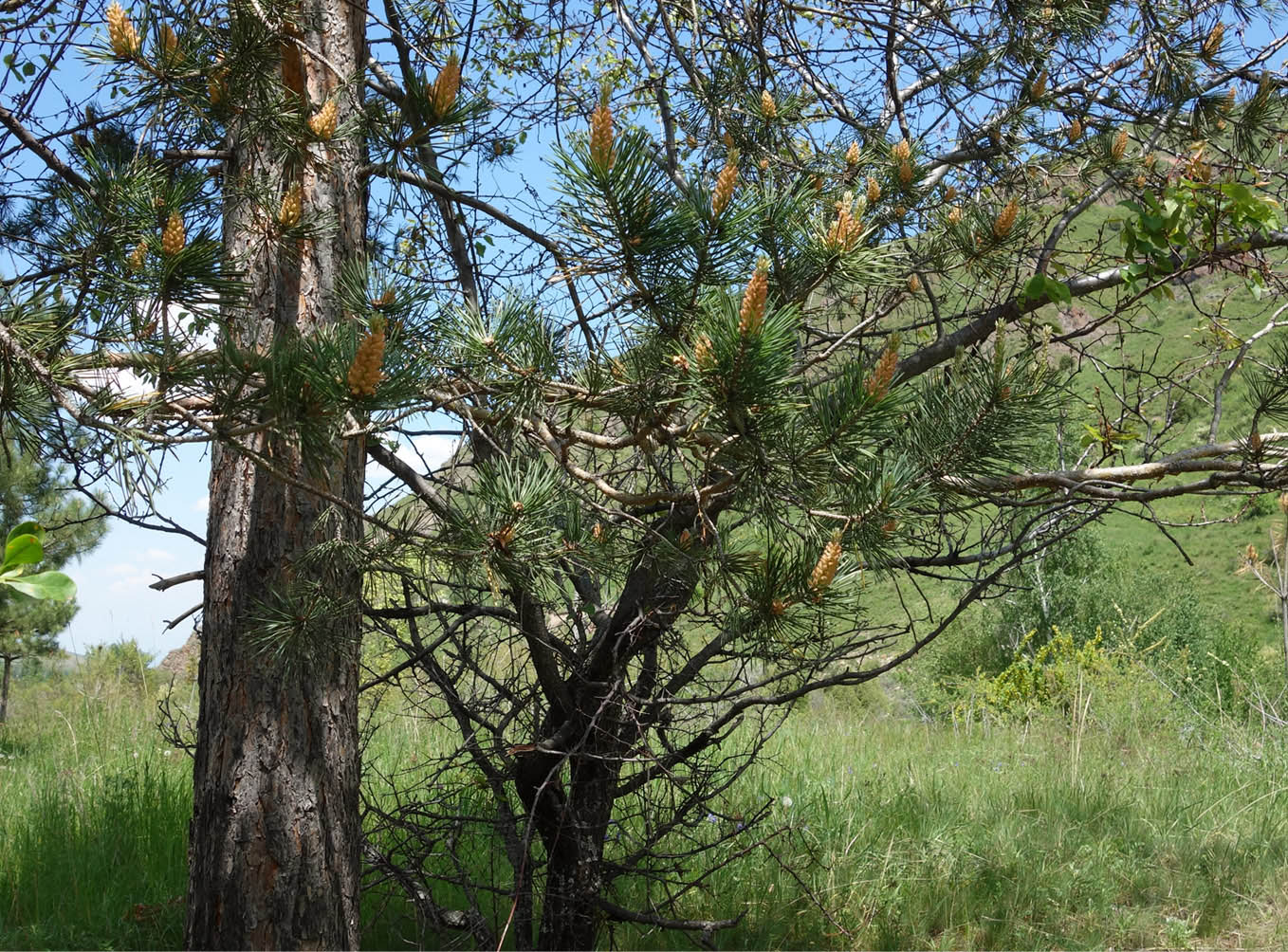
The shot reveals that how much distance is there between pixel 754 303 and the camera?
48.3 inches

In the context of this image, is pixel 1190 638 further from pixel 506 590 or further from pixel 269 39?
pixel 269 39

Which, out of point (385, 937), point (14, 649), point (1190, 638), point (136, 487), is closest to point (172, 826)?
point (385, 937)

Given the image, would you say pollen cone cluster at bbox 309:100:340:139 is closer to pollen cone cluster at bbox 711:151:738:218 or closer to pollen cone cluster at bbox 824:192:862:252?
pollen cone cluster at bbox 711:151:738:218

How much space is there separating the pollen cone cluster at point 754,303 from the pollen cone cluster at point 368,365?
462mm

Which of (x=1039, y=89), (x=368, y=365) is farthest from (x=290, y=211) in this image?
(x=1039, y=89)

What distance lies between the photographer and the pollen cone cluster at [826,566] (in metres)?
1.53

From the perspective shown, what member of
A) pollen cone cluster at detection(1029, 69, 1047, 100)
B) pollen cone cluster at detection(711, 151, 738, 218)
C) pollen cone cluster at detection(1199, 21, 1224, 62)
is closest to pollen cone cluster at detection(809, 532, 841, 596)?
pollen cone cluster at detection(711, 151, 738, 218)

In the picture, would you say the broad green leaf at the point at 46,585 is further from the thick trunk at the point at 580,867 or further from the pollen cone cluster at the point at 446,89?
the thick trunk at the point at 580,867

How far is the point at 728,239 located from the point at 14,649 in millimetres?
12081

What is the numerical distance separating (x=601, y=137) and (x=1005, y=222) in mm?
1262

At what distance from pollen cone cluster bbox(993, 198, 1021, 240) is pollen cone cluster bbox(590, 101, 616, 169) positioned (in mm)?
1185

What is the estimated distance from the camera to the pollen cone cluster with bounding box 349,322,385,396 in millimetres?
1230

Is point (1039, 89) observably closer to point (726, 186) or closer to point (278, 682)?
point (726, 186)

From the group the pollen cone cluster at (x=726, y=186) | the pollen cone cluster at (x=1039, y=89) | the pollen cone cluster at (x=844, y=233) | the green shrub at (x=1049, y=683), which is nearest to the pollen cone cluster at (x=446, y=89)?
the pollen cone cluster at (x=726, y=186)
